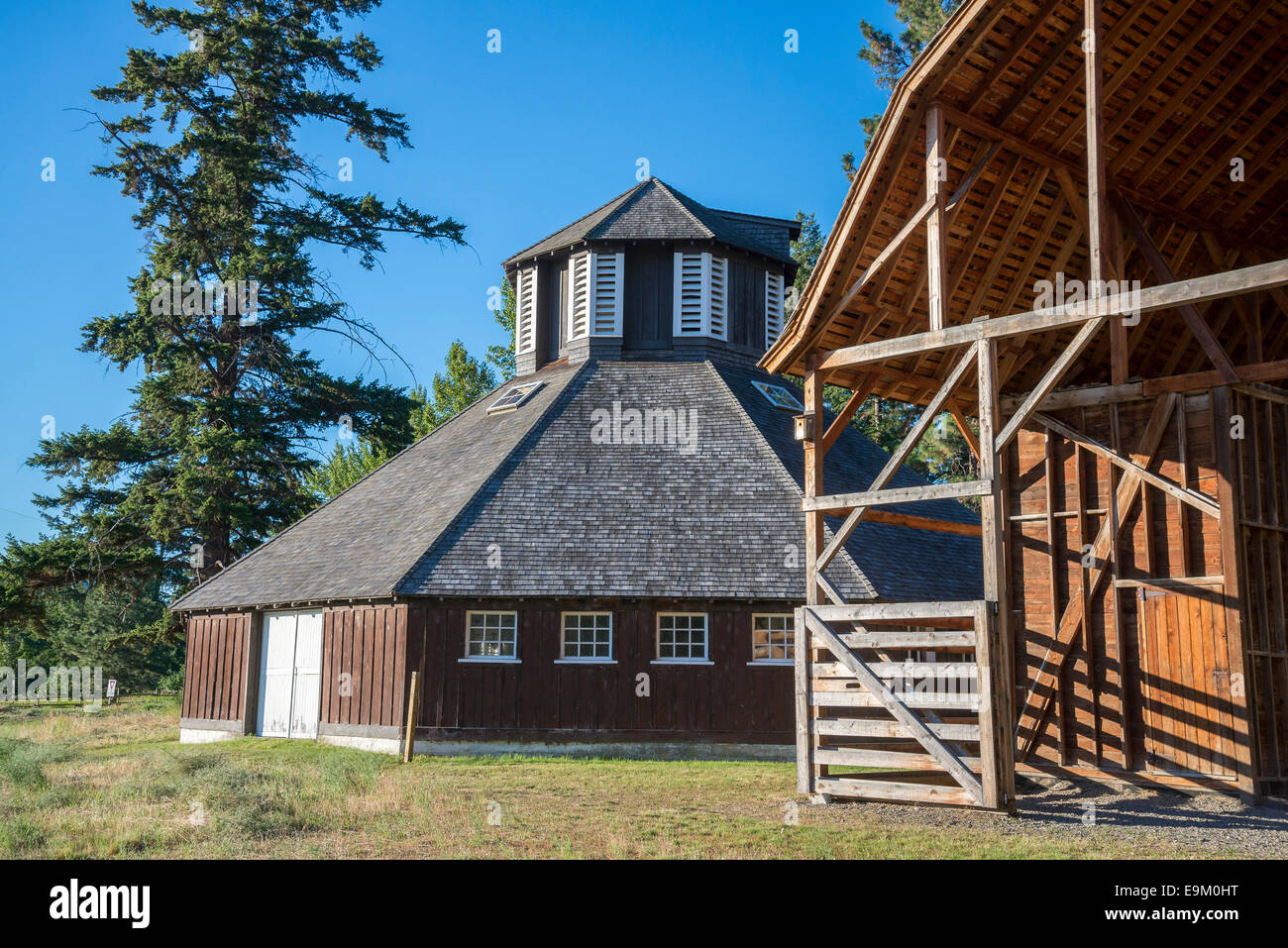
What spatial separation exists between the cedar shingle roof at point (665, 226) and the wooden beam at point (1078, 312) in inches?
570

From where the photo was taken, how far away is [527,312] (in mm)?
30328

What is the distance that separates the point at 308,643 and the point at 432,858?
1544 cm

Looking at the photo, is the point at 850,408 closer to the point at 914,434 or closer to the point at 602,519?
the point at 914,434

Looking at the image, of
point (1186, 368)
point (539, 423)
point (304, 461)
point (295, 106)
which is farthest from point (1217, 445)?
point (295, 106)

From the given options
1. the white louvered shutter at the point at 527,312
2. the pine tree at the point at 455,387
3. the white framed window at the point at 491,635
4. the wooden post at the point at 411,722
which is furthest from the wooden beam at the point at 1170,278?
the pine tree at the point at 455,387

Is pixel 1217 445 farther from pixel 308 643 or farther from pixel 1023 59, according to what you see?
pixel 308 643

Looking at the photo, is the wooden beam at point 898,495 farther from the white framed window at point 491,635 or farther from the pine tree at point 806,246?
the pine tree at point 806,246

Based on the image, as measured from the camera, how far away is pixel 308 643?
23.9 m

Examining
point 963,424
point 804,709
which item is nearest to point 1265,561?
point 963,424

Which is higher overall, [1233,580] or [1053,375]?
[1053,375]

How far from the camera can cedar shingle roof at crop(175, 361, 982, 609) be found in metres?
21.4

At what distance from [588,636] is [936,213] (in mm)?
11067

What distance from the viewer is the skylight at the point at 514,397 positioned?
2777 cm
